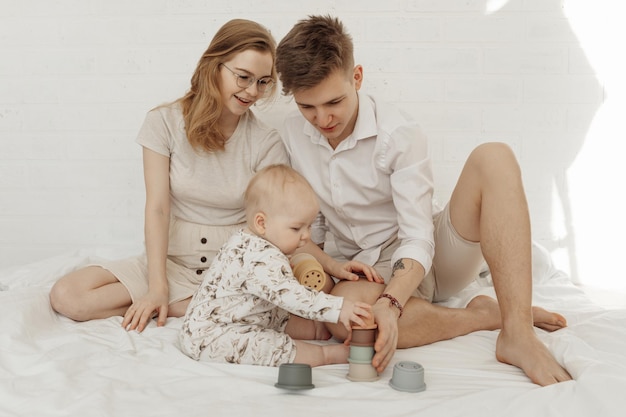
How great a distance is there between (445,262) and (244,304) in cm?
60

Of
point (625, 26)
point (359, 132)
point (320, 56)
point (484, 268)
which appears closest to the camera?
point (320, 56)

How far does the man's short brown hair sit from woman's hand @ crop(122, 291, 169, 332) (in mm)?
695

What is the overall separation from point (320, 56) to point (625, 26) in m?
1.43

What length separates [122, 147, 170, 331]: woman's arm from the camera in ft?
5.43

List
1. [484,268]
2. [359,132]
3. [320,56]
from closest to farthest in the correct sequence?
1. [320,56]
2. [359,132]
3. [484,268]

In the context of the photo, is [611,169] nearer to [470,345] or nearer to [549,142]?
[549,142]

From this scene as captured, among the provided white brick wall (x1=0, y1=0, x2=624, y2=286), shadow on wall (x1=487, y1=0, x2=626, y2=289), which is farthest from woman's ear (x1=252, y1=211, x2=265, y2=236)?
shadow on wall (x1=487, y1=0, x2=626, y2=289)

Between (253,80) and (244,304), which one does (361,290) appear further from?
→ (253,80)

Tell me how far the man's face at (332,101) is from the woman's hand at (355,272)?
1.16 ft

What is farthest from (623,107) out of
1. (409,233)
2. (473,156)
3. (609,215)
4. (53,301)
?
(53,301)

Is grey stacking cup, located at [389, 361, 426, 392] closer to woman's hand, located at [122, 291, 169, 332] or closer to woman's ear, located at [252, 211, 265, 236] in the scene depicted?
woman's ear, located at [252, 211, 265, 236]

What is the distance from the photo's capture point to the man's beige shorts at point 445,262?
61.9 inches

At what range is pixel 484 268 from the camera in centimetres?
203

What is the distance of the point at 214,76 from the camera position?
1.77 metres
